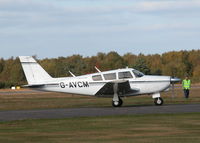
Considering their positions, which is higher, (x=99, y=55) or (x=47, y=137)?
(x=99, y=55)

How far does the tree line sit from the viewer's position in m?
107

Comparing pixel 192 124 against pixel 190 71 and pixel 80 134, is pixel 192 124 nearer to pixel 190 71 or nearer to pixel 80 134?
pixel 80 134

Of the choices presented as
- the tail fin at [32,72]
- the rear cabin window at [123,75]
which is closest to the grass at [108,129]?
the rear cabin window at [123,75]

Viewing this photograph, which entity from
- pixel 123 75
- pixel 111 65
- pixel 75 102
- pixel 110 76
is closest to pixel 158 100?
pixel 123 75

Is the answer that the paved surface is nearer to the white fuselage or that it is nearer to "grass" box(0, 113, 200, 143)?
"grass" box(0, 113, 200, 143)

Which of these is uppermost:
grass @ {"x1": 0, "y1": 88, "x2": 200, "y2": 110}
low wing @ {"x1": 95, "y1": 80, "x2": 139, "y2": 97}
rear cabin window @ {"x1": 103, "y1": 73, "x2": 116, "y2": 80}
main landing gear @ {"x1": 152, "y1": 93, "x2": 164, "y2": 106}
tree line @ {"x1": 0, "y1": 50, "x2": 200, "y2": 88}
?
tree line @ {"x1": 0, "y1": 50, "x2": 200, "y2": 88}

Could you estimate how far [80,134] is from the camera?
1622cm

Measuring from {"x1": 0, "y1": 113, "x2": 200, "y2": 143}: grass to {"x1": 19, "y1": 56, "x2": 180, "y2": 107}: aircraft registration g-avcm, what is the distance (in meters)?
6.69

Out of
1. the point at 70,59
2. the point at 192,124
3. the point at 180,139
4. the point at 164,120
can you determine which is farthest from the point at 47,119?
the point at 70,59

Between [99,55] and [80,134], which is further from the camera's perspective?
[99,55]

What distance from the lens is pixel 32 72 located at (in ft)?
96.5

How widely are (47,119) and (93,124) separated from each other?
2980mm

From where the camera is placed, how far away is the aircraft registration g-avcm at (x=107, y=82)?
2842 centimetres

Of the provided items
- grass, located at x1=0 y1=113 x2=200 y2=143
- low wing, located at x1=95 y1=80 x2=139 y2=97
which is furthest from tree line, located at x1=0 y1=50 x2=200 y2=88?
grass, located at x1=0 y1=113 x2=200 y2=143
